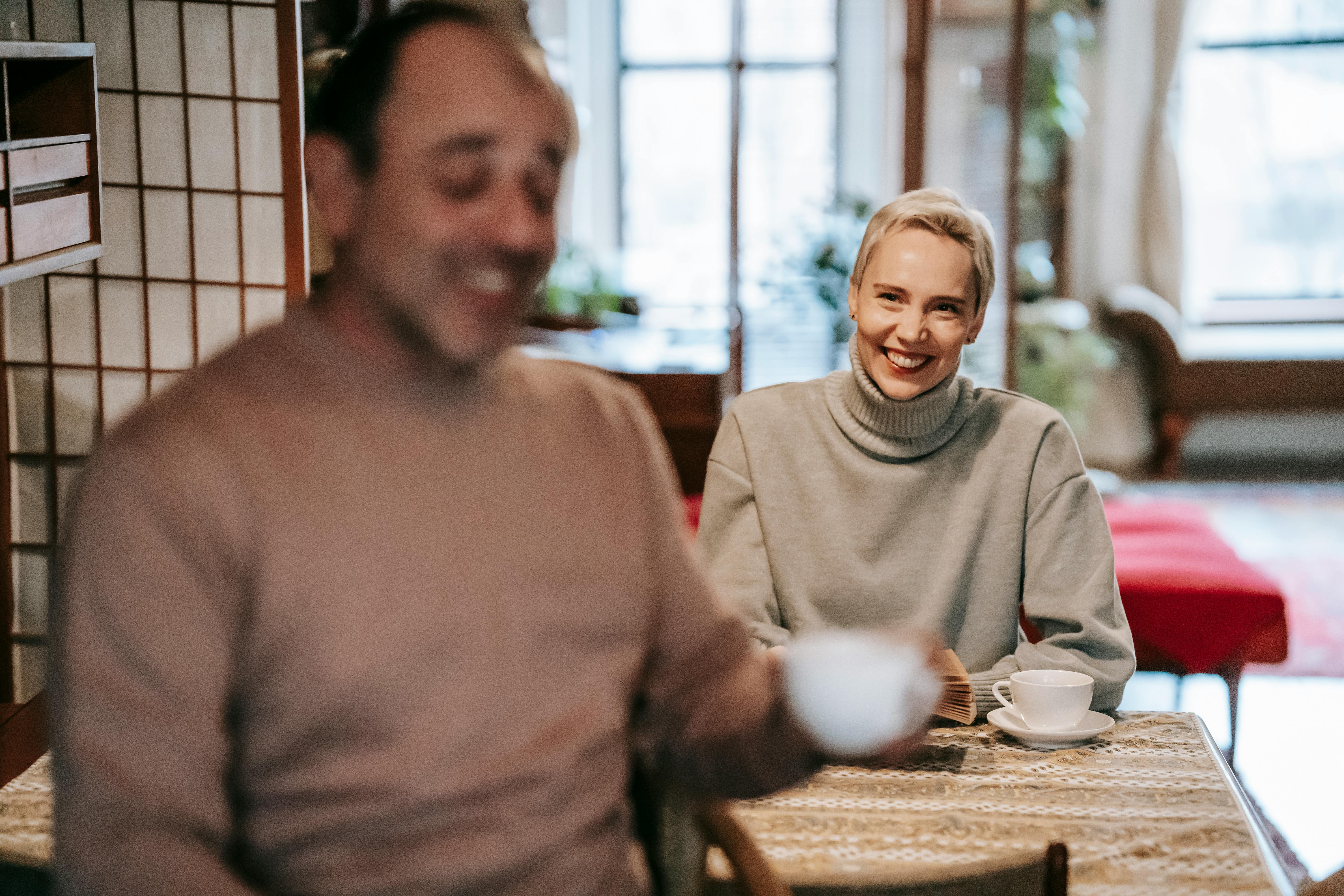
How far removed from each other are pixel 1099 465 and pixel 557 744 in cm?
575

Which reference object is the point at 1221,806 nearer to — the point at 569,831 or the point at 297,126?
the point at 569,831

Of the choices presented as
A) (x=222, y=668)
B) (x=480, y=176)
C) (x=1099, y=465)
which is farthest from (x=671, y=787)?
(x=1099, y=465)

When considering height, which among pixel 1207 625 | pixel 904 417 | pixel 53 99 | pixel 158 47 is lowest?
pixel 1207 625

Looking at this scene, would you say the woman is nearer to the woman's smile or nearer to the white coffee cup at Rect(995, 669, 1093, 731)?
the woman's smile

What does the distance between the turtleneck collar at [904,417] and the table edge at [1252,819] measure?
1.57 ft

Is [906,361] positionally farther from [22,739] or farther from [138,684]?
[22,739]

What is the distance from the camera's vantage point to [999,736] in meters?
1.38

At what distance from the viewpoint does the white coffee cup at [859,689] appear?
2.77ft

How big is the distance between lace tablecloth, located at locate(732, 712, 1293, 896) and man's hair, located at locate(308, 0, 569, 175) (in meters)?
0.65

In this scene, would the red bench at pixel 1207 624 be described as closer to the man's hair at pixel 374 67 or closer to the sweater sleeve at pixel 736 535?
the sweater sleeve at pixel 736 535

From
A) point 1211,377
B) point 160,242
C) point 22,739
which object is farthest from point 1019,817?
point 1211,377

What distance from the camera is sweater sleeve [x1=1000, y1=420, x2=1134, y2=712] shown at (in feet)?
4.79

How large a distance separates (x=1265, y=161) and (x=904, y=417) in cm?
571

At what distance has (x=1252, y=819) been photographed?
118cm
